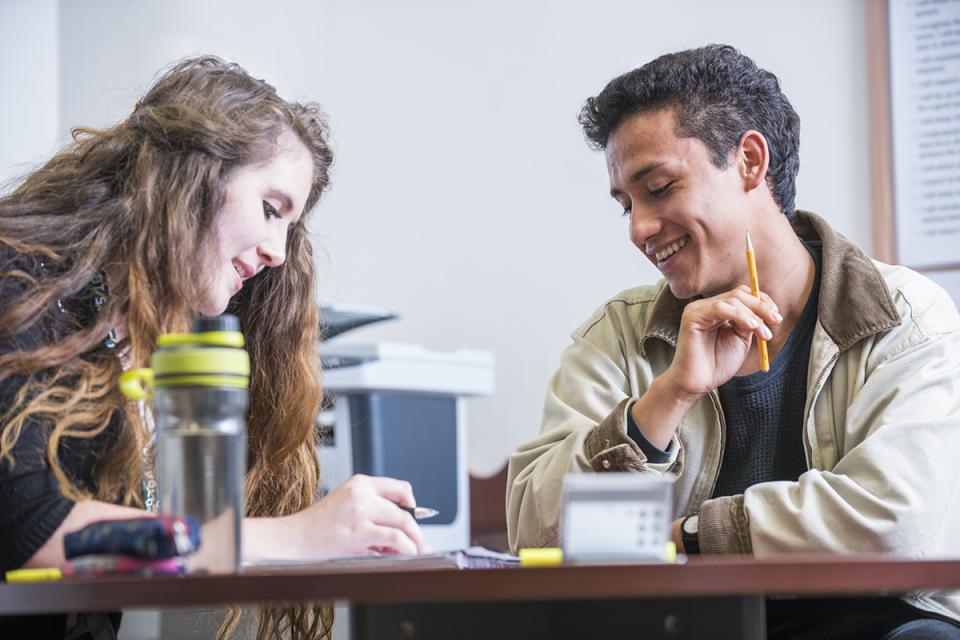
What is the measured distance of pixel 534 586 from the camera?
76 cm

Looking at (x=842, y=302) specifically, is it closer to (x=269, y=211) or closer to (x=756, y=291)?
(x=756, y=291)

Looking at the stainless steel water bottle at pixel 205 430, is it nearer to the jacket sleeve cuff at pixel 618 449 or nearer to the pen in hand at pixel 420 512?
the pen in hand at pixel 420 512

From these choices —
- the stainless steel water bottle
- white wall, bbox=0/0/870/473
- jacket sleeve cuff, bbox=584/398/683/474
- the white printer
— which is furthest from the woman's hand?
white wall, bbox=0/0/870/473

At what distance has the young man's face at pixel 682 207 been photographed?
1.71 meters

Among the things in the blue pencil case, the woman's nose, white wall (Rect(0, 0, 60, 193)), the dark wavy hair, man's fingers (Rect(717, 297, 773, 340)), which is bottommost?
the blue pencil case

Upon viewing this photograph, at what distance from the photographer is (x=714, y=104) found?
1.75 metres

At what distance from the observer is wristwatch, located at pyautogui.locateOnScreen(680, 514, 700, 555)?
4.77 ft

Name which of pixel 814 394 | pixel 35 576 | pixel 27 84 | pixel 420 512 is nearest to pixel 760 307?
pixel 814 394

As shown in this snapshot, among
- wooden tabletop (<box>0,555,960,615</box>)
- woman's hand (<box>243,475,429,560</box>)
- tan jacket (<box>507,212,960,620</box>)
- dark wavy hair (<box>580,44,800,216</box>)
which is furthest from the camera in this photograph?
dark wavy hair (<box>580,44,800,216</box>)

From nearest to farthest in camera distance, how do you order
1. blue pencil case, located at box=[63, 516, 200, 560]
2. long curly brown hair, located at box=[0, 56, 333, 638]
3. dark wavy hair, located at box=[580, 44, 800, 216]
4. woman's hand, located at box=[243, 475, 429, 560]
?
blue pencil case, located at box=[63, 516, 200, 560]
woman's hand, located at box=[243, 475, 429, 560]
long curly brown hair, located at box=[0, 56, 333, 638]
dark wavy hair, located at box=[580, 44, 800, 216]

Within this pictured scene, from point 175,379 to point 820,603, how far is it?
2.97ft

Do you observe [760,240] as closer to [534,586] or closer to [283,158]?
[283,158]

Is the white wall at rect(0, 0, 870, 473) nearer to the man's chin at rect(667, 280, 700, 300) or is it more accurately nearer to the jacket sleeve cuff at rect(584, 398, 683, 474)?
the man's chin at rect(667, 280, 700, 300)

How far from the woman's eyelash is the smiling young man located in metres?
0.49
